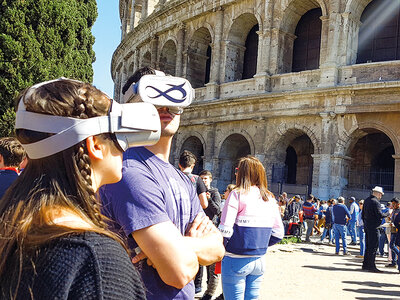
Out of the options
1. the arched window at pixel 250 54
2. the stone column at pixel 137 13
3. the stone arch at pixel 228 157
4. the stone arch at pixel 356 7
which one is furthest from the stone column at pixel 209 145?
the stone column at pixel 137 13

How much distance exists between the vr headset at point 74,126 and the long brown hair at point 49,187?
2 cm

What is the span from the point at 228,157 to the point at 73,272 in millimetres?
18787

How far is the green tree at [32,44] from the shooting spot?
1090 centimetres

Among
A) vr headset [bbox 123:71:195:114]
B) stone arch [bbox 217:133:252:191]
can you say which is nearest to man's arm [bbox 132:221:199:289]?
vr headset [bbox 123:71:195:114]

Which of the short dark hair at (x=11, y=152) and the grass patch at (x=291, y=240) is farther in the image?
the grass patch at (x=291, y=240)

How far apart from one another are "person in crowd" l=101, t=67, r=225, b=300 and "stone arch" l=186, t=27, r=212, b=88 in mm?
19854

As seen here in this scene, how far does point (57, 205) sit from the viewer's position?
1.15m

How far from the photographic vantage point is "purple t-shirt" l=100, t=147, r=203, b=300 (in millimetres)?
1798

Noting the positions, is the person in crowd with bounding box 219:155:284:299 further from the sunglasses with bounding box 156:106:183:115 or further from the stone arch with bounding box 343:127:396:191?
the stone arch with bounding box 343:127:396:191

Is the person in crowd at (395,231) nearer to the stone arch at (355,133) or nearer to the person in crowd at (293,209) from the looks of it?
the person in crowd at (293,209)

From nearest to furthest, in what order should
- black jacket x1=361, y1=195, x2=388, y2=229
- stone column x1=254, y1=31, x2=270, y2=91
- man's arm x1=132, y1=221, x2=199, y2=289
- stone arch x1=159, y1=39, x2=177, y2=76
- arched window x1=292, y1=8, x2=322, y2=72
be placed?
man's arm x1=132, y1=221, x2=199, y2=289, black jacket x1=361, y1=195, x2=388, y2=229, stone column x1=254, y1=31, x2=270, y2=91, arched window x1=292, y1=8, x2=322, y2=72, stone arch x1=159, y1=39, x2=177, y2=76

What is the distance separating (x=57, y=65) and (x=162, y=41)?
12710mm

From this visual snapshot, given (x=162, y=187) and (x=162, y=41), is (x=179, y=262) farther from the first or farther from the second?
(x=162, y=41)

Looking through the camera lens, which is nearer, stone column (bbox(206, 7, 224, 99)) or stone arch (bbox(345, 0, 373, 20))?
stone arch (bbox(345, 0, 373, 20))
